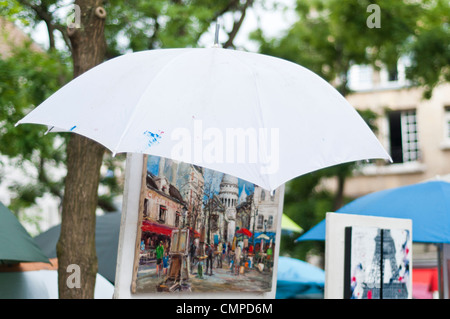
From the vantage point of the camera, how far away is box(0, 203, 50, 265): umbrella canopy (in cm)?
514

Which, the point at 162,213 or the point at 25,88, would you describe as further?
the point at 25,88

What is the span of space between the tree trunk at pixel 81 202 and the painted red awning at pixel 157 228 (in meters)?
1.16

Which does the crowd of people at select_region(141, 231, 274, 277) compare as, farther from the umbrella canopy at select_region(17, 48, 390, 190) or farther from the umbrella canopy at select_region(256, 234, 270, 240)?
the umbrella canopy at select_region(17, 48, 390, 190)

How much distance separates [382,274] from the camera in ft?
15.9

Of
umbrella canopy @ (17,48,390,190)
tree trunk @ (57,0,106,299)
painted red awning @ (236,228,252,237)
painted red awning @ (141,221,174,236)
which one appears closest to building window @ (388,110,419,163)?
tree trunk @ (57,0,106,299)

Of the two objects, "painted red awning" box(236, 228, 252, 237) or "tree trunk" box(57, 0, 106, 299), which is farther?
"tree trunk" box(57, 0, 106, 299)

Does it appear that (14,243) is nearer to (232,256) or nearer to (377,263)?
(232,256)

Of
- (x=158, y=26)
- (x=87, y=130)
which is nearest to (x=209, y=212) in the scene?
(x=87, y=130)

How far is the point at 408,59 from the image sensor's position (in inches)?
547

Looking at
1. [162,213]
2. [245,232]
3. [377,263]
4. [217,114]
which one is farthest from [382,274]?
[217,114]

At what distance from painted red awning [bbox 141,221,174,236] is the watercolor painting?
1284mm

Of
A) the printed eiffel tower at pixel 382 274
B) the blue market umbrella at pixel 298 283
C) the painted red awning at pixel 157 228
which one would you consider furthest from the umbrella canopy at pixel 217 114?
the blue market umbrella at pixel 298 283

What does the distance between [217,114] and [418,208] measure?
3.12 metres

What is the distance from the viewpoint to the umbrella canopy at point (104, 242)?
729 cm
